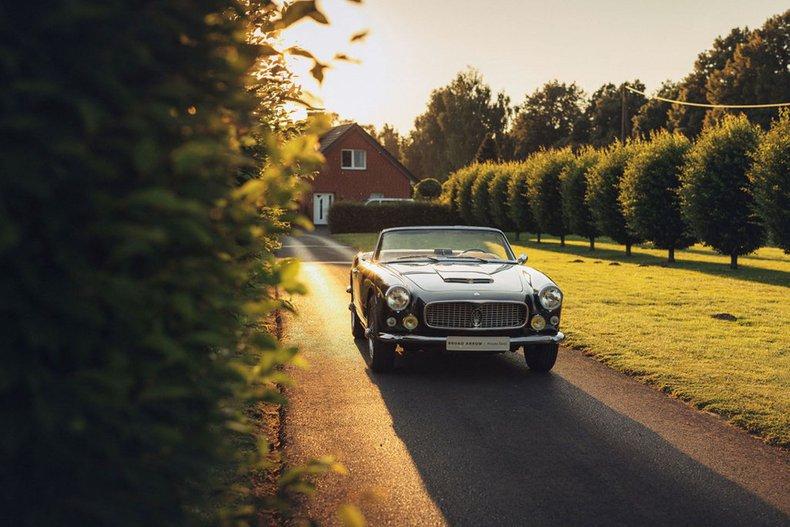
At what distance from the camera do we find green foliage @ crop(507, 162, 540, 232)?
3744 cm

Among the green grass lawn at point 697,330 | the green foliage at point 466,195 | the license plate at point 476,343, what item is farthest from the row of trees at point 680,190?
the license plate at point 476,343

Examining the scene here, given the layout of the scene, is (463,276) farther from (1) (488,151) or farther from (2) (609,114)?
(2) (609,114)

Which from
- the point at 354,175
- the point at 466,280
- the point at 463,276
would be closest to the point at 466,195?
Answer: the point at 354,175

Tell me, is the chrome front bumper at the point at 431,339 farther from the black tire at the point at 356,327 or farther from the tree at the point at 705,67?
the tree at the point at 705,67

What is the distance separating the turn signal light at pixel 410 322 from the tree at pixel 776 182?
14581 millimetres

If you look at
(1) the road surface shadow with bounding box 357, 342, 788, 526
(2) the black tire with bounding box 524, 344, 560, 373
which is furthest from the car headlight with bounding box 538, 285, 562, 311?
(1) the road surface shadow with bounding box 357, 342, 788, 526

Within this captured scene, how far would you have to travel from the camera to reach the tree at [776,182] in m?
19.0

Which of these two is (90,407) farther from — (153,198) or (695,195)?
(695,195)

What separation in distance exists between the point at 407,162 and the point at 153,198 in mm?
102556

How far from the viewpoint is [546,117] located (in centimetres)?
8569

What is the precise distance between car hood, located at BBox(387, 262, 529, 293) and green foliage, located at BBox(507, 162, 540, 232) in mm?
28456

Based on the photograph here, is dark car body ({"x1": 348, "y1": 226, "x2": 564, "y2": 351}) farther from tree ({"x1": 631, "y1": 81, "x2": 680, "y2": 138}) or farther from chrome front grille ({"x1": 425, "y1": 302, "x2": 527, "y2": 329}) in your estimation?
tree ({"x1": 631, "y1": 81, "x2": 680, "y2": 138})

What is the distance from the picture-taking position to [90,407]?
1.81 metres

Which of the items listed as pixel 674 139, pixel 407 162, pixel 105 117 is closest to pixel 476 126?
pixel 407 162
